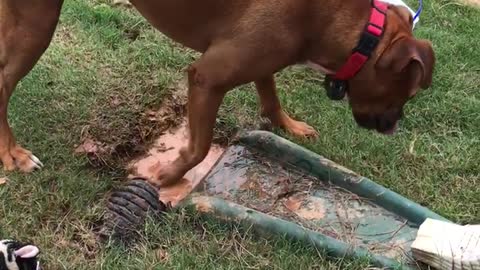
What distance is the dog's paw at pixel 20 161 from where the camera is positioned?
3637mm

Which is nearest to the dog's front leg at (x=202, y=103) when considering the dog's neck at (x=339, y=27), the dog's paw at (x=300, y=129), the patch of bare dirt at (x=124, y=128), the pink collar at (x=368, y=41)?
the patch of bare dirt at (x=124, y=128)

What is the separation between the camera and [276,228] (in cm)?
324

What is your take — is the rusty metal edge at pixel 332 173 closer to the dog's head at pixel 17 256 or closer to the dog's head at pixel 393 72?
the dog's head at pixel 393 72

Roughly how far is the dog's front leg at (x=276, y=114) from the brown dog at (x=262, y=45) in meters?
0.48

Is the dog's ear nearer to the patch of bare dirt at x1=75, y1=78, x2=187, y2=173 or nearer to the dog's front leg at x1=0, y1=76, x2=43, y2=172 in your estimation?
the patch of bare dirt at x1=75, y1=78, x2=187, y2=173

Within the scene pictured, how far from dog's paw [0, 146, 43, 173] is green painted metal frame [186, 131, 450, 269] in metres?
0.80

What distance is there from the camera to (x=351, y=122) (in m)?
4.03

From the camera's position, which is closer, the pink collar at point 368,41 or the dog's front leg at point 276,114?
the pink collar at point 368,41

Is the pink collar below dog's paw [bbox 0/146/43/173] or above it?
above

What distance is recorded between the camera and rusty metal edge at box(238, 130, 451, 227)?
3410mm

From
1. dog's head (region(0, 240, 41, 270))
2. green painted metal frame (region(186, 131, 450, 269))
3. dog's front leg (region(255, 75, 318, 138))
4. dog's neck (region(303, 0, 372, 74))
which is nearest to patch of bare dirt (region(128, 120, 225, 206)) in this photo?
green painted metal frame (region(186, 131, 450, 269))

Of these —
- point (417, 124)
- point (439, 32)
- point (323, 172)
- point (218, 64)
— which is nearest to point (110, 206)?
point (218, 64)

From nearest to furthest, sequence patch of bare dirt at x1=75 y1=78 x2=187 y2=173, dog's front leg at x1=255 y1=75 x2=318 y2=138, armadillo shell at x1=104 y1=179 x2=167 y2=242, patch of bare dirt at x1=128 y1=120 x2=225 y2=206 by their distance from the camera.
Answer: armadillo shell at x1=104 y1=179 x2=167 y2=242
patch of bare dirt at x1=128 y1=120 x2=225 y2=206
patch of bare dirt at x1=75 y1=78 x2=187 y2=173
dog's front leg at x1=255 y1=75 x2=318 y2=138

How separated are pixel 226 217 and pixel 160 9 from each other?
94 centimetres
